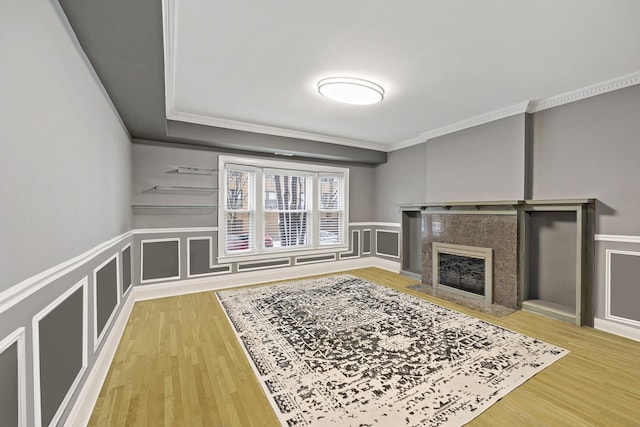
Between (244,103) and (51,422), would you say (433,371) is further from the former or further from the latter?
(244,103)

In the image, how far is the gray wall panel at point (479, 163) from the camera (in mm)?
3854

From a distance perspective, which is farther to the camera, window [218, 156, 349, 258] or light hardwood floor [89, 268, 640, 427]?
window [218, 156, 349, 258]

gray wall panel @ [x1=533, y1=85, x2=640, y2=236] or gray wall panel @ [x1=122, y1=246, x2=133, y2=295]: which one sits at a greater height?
gray wall panel @ [x1=533, y1=85, x2=640, y2=236]

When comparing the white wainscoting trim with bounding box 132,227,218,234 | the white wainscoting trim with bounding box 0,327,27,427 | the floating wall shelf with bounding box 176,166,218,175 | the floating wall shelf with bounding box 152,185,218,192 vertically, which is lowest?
the white wainscoting trim with bounding box 0,327,27,427

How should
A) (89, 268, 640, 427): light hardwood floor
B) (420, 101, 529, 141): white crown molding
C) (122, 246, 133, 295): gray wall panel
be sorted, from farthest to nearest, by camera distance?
(420, 101, 529, 141): white crown molding → (122, 246, 133, 295): gray wall panel → (89, 268, 640, 427): light hardwood floor

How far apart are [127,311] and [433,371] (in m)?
3.57

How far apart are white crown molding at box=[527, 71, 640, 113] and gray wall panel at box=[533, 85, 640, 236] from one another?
6cm

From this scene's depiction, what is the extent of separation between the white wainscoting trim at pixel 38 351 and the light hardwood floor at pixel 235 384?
0.33 metres

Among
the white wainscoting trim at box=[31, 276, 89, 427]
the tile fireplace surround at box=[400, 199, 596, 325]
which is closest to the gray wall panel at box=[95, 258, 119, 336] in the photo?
the white wainscoting trim at box=[31, 276, 89, 427]

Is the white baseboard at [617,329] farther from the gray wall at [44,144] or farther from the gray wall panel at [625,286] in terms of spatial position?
the gray wall at [44,144]

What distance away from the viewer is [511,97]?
353cm

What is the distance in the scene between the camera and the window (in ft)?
16.4

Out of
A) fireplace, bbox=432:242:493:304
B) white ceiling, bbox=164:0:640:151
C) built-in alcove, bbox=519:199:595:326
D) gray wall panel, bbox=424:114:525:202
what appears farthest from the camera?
fireplace, bbox=432:242:493:304

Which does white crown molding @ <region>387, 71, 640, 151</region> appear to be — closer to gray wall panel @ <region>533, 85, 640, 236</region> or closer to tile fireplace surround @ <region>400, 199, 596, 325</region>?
gray wall panel @ <region>533, 85, 640, 236</region>
